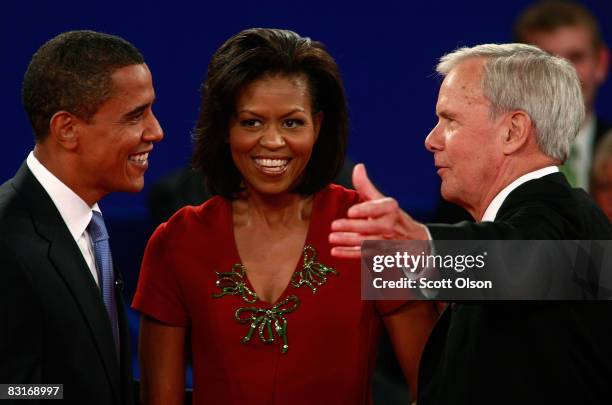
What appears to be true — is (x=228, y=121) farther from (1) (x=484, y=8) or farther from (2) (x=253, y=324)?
(1) (x=484, y=8)

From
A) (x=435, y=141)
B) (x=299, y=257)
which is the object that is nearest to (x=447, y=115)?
(x=435, y=141)

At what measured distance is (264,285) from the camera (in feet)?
8.45

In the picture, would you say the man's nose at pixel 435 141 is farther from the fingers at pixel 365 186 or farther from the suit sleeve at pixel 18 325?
the suit sleeve at pixel 18 325

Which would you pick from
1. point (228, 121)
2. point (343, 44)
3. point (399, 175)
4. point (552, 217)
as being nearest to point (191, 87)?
point (343, 44)

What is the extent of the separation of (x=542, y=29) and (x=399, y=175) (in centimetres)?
106

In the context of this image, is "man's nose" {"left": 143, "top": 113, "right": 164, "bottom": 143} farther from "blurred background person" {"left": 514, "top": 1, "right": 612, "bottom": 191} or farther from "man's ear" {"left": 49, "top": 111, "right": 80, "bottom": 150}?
"blurred background person" {"left": 514, "top": 1, "right": 612, "bottom": 191}

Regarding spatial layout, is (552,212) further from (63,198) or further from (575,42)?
(575,42)

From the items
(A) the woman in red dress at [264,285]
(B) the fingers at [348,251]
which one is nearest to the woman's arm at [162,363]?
(A) the woman in red dress at [264,285]

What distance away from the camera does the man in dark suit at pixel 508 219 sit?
2041 mm

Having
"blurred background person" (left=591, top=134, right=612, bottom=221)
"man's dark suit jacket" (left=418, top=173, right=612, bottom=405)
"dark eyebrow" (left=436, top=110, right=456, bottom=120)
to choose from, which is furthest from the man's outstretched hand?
"blurred background person" (left=591, top=134, right=612, bottom=221)

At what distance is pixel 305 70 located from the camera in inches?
101

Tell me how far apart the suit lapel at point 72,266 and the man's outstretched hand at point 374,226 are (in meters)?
0.60

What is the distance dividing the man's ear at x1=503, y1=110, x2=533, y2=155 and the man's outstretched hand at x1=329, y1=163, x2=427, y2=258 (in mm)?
377

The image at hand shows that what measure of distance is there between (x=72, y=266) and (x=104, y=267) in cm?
20
